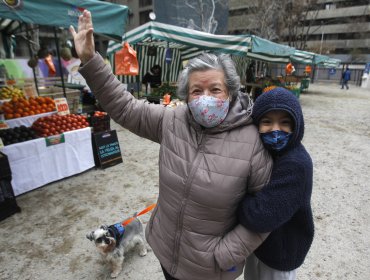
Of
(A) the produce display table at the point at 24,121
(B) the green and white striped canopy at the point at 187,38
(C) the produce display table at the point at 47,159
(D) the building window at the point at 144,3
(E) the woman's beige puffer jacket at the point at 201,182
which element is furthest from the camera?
(D) the building window at the point at 144,3

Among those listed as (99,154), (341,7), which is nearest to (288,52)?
(99,154)

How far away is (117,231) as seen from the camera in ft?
7.55

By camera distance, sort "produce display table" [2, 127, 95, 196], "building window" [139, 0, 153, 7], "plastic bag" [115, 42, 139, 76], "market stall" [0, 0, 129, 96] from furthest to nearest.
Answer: "building window" [139, 0, 153, 7]
"plastic bag" [115, 42, 139, 76]
"produce display table" [2, 127, 95, 196]
"market stall" [0, 0, 129, 96]

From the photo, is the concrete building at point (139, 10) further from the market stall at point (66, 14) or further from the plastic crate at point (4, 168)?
the plastic crate at point (4, 168)

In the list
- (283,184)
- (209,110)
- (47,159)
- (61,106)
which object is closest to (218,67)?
(209,110)

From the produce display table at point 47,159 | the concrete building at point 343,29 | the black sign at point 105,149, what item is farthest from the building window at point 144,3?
the produce display table at point 47,159

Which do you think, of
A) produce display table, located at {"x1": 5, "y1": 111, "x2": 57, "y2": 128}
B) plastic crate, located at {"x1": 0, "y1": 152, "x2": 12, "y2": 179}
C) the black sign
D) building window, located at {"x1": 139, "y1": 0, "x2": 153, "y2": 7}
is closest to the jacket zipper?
plastic crate, located at {"x1": 0, "y1": 152, "x2": 12, "y2": 179}

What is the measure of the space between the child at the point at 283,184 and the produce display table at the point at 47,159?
12.0 ft

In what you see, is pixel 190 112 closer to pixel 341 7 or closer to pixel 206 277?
A: pixel 206 277

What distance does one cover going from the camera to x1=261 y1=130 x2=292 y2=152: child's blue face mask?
1.11 metres

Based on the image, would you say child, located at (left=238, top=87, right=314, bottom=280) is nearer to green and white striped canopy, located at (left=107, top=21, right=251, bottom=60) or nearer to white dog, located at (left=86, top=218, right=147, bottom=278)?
white dog, located at (left=86, top=218, right=147, bottom=278)

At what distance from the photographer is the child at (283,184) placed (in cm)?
105

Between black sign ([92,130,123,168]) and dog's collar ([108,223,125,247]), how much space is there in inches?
98.2

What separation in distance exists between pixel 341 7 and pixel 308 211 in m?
60.0
